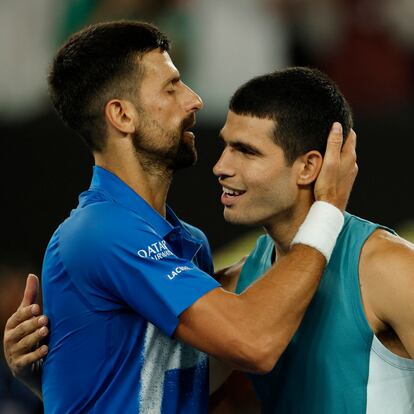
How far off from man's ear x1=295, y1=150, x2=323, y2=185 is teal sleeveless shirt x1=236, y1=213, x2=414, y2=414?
0.20 m

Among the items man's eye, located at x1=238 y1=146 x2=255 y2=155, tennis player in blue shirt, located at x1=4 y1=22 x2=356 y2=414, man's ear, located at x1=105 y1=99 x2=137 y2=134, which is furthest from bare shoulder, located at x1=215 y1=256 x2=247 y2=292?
man's ear, located at x1=105 y1=99 x2=137 y2=134

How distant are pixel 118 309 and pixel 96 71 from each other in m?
0.93

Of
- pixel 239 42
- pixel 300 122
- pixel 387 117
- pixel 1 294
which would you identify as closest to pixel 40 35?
pixel 239 42

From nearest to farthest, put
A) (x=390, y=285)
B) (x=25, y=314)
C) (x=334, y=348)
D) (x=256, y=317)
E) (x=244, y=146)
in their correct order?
1. (x=256, y=317)
2. (x=390, y=285)
3. (x=334, y=348)
4. (x=25, y=314)
5. (x=244, y=146)

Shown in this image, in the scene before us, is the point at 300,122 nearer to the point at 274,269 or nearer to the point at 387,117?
the point at 274,269

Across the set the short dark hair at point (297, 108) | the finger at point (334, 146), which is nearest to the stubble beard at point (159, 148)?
the short dark hair at point (297, 108)

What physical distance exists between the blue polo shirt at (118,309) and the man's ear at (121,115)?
21cm

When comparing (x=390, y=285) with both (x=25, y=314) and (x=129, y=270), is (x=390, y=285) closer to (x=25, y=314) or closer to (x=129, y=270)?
(x=129, y=270)

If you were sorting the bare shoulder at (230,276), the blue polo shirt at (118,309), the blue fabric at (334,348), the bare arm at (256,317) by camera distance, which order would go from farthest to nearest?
the bare shoulder at (230,276), the blue fabric at (334,348), the blue polo shirt at (118,309), the bare arm at (256,317)

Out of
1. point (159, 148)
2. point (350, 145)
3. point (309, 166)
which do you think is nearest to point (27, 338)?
point (159, 148)

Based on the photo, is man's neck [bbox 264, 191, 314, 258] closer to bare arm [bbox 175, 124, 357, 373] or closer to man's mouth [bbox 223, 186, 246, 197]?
man's mouth [bbox 223, 186, 246, 197]

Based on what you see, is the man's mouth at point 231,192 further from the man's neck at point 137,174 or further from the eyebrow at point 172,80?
the eyebrow at point 172,80

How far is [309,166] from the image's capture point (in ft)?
13.6

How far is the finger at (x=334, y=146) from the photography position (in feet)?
13.0
